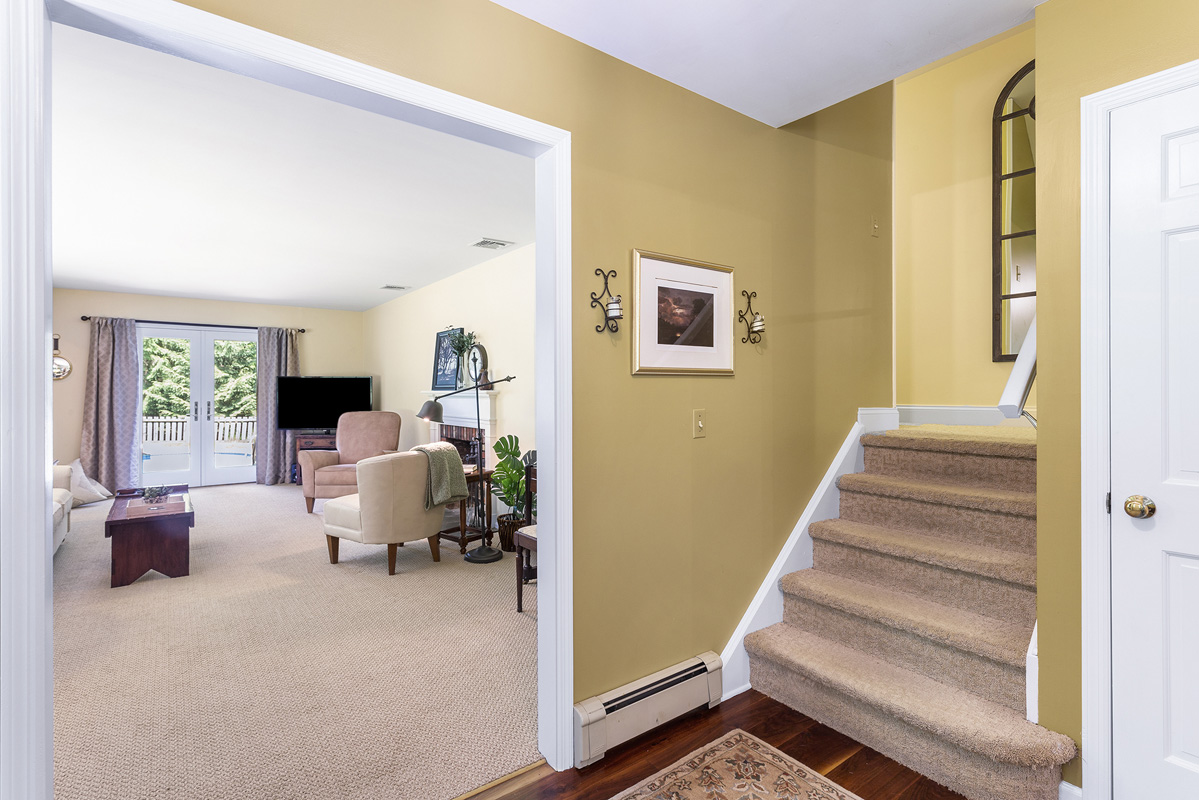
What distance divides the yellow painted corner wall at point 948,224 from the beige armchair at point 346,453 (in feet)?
17.8

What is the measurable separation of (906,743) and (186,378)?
28.6ft

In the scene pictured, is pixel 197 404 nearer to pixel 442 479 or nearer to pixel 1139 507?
pixel 442 479

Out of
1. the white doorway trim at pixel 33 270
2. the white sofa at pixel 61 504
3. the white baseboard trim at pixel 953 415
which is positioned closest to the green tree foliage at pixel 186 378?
the white sofa at pixel 61 504

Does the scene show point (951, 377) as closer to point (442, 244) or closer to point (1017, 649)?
point (1017, 649)

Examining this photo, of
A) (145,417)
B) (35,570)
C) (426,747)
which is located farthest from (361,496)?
(145,417)

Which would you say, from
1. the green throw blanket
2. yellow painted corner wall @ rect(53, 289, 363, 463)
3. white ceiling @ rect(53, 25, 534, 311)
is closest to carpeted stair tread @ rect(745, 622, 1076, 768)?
the green throw blanket

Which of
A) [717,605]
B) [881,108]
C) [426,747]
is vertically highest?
[881,108]

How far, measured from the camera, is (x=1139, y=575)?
1626mm

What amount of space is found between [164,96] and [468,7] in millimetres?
1706

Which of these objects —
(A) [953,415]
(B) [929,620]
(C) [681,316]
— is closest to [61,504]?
(C) [681,316]

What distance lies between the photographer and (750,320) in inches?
99.7

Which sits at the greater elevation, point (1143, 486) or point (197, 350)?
point (197, 350)

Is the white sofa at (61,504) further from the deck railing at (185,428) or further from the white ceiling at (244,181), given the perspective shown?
the deck railing at (185,428)

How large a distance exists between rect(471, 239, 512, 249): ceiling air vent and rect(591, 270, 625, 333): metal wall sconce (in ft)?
10.3
